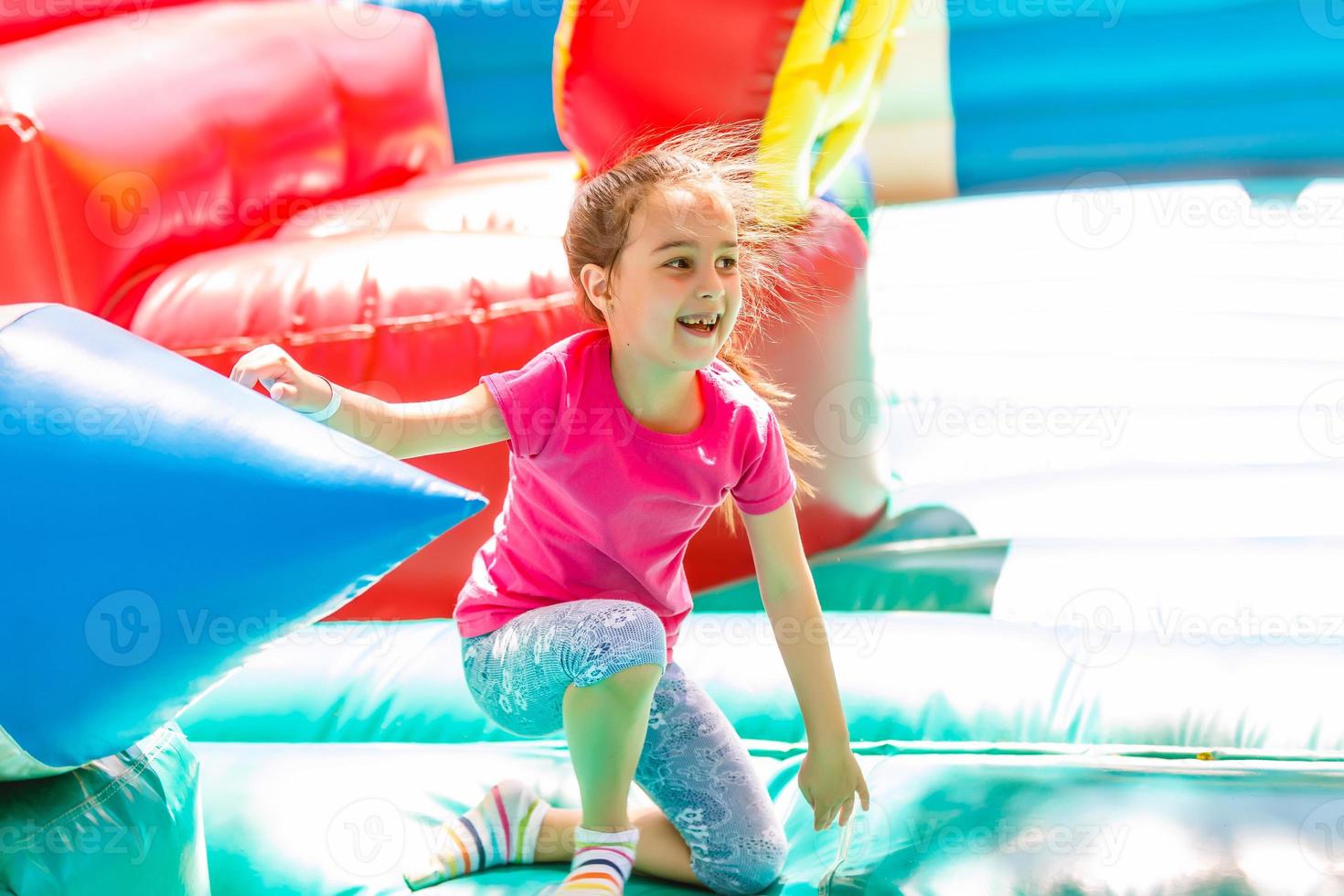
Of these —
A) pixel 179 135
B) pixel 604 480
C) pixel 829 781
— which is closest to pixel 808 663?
pixel 829 781

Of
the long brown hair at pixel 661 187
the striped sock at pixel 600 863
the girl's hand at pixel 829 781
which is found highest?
the long brown hair at pixel 661 187

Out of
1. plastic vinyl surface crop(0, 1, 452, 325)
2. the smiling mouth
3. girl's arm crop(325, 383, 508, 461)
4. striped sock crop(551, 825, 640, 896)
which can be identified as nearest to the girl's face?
the smiling mouth

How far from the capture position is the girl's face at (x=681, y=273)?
97 cm

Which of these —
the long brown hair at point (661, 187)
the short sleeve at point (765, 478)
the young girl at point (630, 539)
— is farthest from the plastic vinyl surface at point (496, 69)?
the short sleeve at point (765, 478)

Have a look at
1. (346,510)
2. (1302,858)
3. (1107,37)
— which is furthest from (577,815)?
(1107,37)

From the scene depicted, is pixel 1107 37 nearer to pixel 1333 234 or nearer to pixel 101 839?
pixel 1333 234

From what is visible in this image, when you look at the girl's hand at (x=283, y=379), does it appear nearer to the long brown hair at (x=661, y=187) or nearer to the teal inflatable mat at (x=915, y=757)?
the long brown hair at (x=661, y=187)

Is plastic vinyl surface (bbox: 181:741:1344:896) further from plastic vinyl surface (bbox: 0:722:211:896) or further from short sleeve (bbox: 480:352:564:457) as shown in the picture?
short sleeve (bbox: 480:352:564:457)

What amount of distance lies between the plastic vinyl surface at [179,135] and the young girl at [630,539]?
66 centimetres

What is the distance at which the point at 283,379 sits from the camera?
93 cm

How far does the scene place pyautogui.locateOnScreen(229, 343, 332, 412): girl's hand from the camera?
92 centimetres

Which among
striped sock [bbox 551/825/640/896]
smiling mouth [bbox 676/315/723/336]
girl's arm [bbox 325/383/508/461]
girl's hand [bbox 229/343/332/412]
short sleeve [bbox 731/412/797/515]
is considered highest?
smiling mouth [bbox 676/315/723/336]

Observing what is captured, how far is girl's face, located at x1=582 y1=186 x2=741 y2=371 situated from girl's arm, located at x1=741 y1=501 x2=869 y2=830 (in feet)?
0.54

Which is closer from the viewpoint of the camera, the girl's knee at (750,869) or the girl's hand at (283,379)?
the girl's hand at (283,379)
